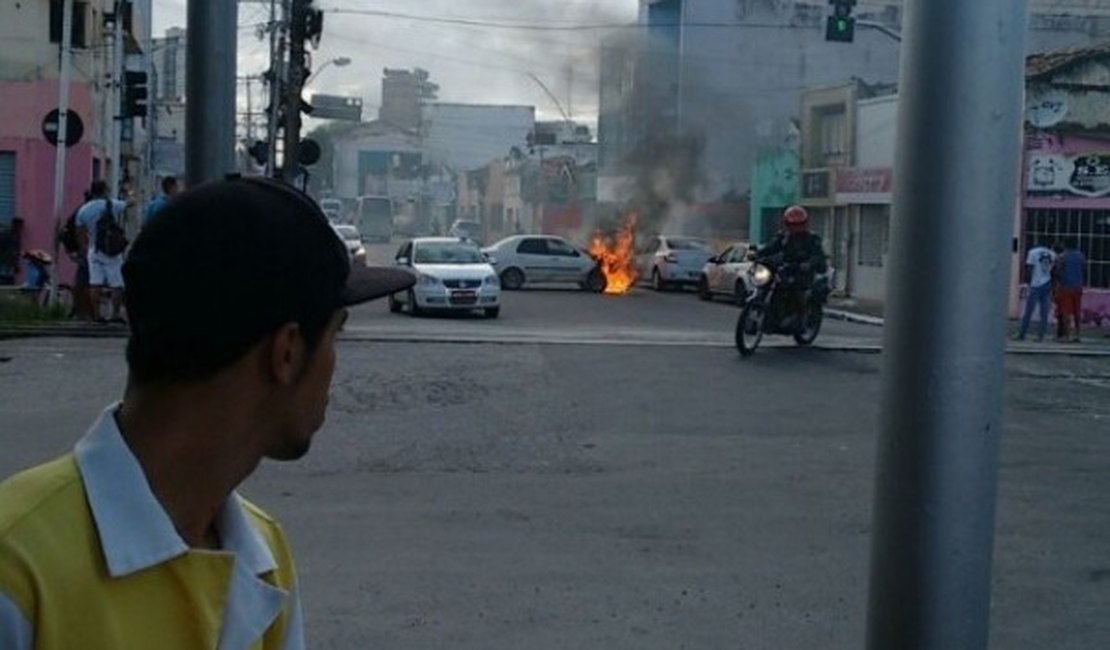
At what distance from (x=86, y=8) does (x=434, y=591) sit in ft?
92.1

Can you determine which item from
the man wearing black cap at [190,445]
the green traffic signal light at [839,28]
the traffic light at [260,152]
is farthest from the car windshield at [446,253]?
the man wearing black cap at [190,445]

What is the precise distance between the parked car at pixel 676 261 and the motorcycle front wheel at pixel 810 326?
20083mm

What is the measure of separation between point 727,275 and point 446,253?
9.24 metres

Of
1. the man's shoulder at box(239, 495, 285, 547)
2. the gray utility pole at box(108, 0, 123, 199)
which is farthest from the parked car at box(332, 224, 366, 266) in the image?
the gray utility pole at box(108, 0, 123, 199)

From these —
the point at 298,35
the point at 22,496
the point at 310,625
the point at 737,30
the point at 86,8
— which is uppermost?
the point at 737,30

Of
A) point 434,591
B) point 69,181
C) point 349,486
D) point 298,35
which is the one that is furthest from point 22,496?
point 69,181

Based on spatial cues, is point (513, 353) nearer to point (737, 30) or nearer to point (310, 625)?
point (310, 625)

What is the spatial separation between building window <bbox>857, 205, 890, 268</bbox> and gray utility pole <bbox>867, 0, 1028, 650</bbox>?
35.0m

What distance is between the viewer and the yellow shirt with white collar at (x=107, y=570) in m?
1.62

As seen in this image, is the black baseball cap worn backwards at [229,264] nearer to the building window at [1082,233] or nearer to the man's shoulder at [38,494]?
the man's shoulder at [38,494]

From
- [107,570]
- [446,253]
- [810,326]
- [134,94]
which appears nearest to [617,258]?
[446,253]

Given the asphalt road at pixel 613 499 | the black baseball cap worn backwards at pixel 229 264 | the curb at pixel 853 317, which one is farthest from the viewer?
the curb at pixel 853 317

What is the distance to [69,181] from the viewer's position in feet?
102

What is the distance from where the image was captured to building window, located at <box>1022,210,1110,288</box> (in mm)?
29969
